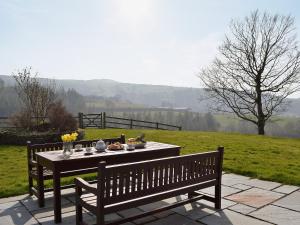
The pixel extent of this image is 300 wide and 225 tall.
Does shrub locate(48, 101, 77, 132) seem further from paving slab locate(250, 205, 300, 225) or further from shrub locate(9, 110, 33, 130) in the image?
paving slab locate(250, 205, 300, 225)

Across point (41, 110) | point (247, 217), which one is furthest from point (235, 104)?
point (247, 217)

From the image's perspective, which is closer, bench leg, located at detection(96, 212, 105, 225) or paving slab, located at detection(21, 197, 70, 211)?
bench leg, located at detection(96, 212, 105, 225)

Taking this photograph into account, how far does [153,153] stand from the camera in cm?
578

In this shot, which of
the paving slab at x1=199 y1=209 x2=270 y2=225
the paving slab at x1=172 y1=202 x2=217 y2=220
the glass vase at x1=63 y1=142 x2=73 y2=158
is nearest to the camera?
the paving slab at x1=199 y1=209 x2=270 y2=225

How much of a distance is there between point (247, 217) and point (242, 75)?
1907cm

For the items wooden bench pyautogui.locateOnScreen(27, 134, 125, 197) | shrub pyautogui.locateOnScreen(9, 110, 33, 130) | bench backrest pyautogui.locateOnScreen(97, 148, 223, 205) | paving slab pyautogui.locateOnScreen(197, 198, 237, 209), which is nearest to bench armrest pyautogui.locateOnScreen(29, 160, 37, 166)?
wooden bench pyautogui.locateOnScreen(27, 134, 125, 197)

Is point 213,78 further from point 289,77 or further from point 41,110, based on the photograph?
point 41,110

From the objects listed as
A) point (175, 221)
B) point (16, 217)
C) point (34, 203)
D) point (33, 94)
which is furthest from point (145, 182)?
point (33, 94)

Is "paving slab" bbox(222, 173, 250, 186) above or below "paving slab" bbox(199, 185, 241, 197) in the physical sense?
above

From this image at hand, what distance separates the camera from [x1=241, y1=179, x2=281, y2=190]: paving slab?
620cm

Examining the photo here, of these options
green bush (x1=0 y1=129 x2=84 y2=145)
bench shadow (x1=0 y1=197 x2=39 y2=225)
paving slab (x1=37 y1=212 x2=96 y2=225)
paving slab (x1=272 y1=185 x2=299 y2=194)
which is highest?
green bush (x1=0 y1=129 x2=84 y2=145)

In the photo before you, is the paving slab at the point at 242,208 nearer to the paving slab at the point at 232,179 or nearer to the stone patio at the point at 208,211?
the stone patio at the point at 208,211

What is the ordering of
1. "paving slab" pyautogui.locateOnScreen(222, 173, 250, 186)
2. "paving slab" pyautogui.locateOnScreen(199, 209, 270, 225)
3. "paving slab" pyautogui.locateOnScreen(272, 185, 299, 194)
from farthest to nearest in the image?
"paving slab" pyautogui.locateOnScreen(222, 173, 250, 186)
"paving slab" pyautogui.locateOnScreen(272, 185, 299, 194)
"paving slab" pyautogui.locateOnScreen(199, 209, 270, 225)

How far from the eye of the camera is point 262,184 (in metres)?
6.43
